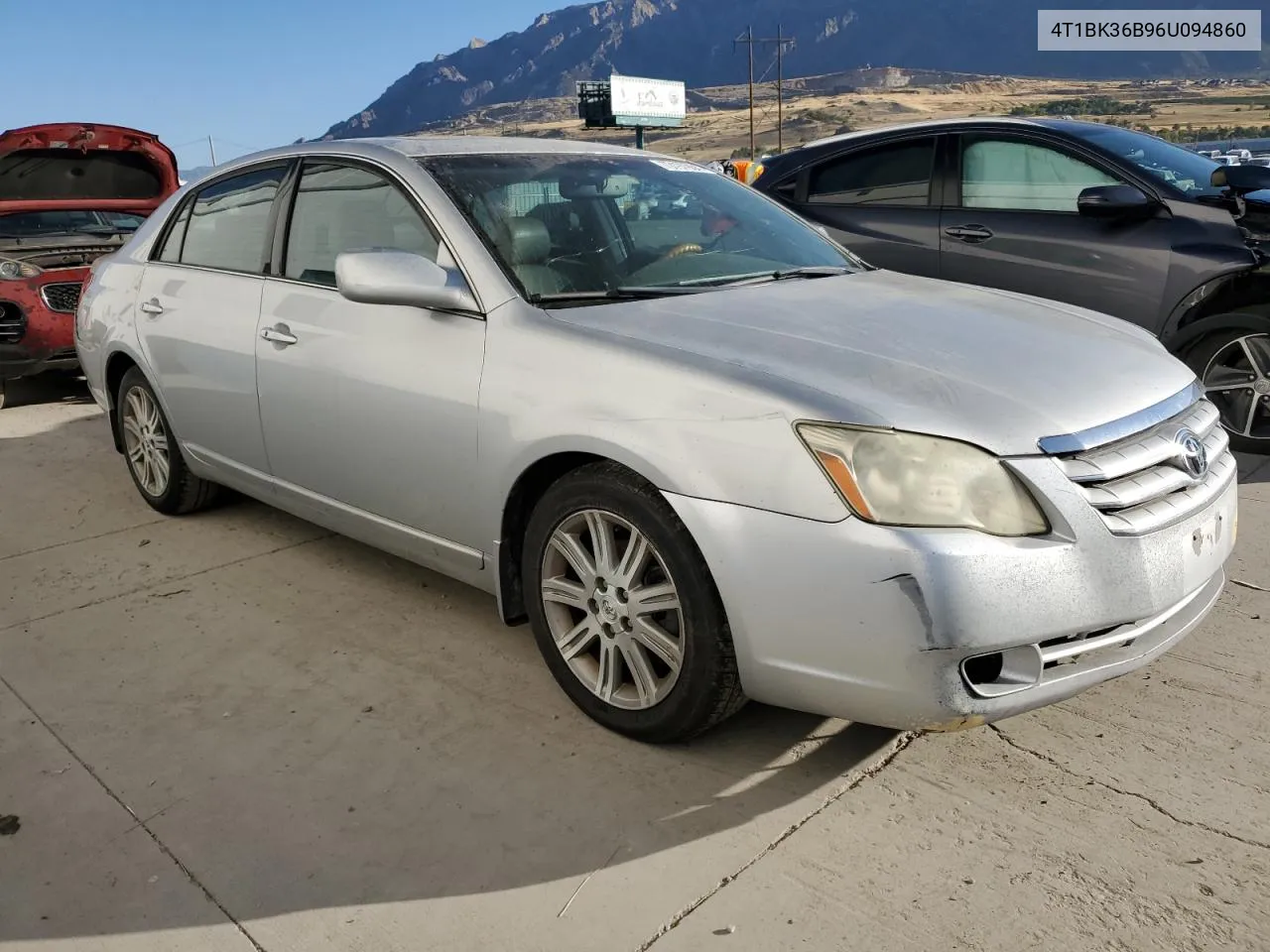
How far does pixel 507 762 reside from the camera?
8.98 ft

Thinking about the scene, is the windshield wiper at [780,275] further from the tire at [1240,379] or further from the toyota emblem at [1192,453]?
the tire at [1240,379]

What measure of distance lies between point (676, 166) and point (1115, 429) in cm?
207

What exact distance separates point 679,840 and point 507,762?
1.81 feet

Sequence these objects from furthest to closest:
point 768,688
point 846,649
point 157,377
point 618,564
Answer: point 157,377 → point 618,564 → point 768,688 → point 846,649

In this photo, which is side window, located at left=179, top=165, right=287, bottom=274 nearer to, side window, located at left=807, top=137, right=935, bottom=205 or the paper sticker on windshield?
the paper sticker on windshield

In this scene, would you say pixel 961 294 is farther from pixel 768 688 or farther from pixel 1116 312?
pixel 1116 312

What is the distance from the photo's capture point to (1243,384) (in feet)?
16.8

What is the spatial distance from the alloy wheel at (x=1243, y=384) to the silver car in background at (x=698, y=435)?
2308 mm

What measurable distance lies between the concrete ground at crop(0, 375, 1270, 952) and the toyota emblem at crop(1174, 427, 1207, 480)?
27.3 inches

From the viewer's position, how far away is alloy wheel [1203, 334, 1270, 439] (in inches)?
199

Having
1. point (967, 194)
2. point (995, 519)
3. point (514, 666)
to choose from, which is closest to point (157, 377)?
point (514, 666)

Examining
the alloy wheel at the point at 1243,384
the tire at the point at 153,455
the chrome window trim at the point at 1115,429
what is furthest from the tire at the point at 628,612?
the alloy wheel at the point at 1243,384

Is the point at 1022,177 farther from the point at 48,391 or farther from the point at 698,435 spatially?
the point at 48,391

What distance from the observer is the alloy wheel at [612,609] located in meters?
2.62
